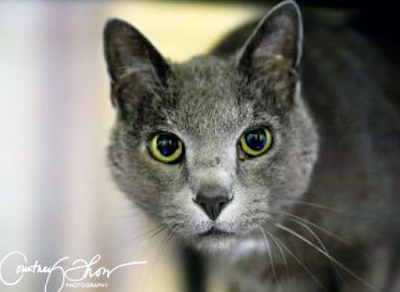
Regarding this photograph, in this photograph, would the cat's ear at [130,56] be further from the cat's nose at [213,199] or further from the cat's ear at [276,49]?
the cat's nose at [213,199]

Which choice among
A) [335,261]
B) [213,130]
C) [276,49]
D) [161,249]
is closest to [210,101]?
[213,130]

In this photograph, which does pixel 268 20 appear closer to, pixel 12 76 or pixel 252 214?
pixel 252 214

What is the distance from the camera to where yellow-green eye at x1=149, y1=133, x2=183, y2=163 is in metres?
1.00

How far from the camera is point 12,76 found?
1.12 metres

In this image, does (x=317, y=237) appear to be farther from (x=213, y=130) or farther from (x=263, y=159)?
(x=213, y=130)

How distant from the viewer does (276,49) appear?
1.06 meters

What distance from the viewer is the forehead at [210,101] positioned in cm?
98

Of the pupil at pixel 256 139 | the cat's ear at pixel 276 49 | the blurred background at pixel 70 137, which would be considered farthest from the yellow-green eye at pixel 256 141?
the blurred background at pixel 70 137

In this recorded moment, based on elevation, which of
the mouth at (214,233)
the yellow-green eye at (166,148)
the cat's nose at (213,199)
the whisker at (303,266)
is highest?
the yellow-green eye at (166,148)

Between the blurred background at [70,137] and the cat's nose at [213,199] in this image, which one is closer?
the cat's nose at [213,199]

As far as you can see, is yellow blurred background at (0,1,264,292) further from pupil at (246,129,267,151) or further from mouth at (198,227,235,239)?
pupil at (246,129,267,151)

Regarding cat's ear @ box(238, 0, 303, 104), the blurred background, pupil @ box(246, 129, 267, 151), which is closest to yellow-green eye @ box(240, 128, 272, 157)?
pupil @ box(246, 129, 267, 151)

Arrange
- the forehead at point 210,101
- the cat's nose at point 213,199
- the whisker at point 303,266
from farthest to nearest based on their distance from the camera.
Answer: the whisker at point 303,266 < the forehead at point 210,101 < the cat's nose at point 213,199

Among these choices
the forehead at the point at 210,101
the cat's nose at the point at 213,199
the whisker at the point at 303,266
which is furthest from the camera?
the whisker at the point at 303,266
